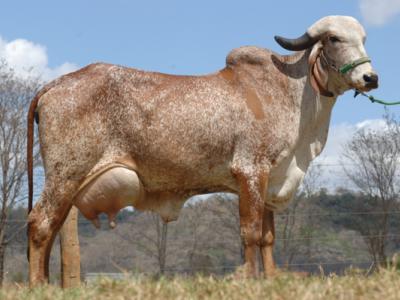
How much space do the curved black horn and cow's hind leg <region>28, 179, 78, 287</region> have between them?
8.00 ft

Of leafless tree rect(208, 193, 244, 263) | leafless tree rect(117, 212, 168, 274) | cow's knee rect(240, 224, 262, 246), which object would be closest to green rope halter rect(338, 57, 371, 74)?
cow's knee rect(240, 224, 262, 246)

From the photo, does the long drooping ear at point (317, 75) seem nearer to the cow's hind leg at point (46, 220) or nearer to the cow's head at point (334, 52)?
the cow's head at point (334, 52)

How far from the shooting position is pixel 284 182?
7.04 meters

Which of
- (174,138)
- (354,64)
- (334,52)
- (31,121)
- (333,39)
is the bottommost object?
(174,138)

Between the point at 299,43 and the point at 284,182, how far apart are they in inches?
54.0

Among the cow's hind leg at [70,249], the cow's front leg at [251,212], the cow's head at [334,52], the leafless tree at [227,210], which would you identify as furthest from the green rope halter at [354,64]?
the leafless tree at [227,210]

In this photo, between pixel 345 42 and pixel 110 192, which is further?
pixel 345 42

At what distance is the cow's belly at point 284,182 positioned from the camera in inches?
276

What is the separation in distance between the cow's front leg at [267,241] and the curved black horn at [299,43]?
161 centimetres

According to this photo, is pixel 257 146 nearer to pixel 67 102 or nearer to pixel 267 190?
pixel 267 190

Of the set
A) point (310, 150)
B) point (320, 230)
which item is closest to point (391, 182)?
point (320, 230)

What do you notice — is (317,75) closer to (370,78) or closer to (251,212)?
(370,78)

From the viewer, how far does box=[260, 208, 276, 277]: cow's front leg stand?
23.1 feet

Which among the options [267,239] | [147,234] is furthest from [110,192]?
[147,234]
